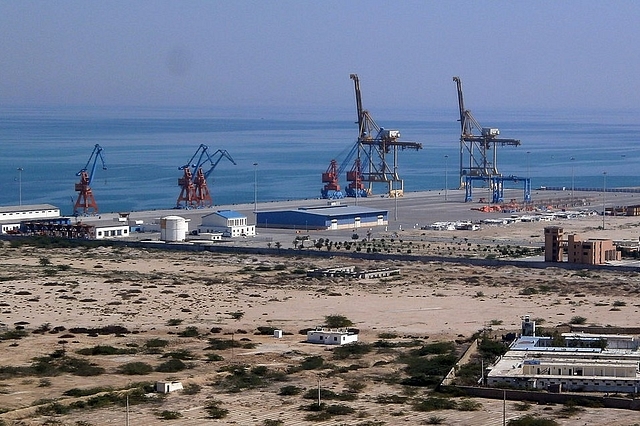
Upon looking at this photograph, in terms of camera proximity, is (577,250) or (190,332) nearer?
(190,332)

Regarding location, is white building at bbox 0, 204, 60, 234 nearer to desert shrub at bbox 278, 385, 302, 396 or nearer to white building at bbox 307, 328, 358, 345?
white building at bbox 307, 328, 358, 345

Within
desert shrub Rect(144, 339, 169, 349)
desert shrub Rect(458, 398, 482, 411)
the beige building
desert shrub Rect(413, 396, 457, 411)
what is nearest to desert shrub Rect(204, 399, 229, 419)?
desert shrub Rect(413, 396, 457, 411)

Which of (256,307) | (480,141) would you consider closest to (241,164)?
(480,141)

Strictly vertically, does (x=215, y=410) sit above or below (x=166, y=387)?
below

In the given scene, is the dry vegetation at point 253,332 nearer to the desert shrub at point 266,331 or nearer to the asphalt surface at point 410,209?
the desert shrub at point 266,331

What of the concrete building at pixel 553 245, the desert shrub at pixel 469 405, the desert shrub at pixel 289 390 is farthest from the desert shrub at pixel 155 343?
the concrete building at pixel 553 245

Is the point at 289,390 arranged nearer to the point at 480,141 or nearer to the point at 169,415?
the point at 169,415
